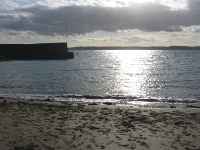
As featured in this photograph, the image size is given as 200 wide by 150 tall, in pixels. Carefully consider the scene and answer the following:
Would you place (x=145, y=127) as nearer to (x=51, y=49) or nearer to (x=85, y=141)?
(x=85, y=141)

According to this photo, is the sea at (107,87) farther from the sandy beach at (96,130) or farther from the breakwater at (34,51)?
the breakwater at (34,51)

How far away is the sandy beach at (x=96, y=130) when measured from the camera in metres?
6.10

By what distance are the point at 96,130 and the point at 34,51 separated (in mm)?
61796

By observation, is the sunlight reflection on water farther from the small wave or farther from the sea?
the small wave

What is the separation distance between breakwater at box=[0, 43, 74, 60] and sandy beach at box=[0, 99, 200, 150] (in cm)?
5645

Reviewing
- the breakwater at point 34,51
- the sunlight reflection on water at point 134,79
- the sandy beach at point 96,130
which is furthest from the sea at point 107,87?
the breakwater at point 34,51

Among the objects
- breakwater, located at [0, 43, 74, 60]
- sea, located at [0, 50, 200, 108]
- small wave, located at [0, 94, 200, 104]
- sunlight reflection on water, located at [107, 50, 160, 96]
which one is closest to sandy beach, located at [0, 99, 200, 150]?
sea, located at [0, 50, 200, 108]

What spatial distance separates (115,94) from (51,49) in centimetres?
5131

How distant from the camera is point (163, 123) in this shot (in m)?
8.34

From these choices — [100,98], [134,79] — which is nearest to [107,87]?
[100,98]

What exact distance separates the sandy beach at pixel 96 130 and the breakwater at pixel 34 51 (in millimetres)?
56449

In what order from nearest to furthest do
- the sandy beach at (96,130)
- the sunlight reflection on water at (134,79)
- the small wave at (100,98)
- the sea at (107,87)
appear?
1. the sandy beach at (96,130)
2. the small wave at (100,98)
3. the sea at (107,87)
4. the sunlight reflection on water at (134,79)

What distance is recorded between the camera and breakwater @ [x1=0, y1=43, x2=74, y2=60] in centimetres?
6366

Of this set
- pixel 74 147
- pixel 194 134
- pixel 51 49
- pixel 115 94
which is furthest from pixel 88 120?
pixel 51 49
